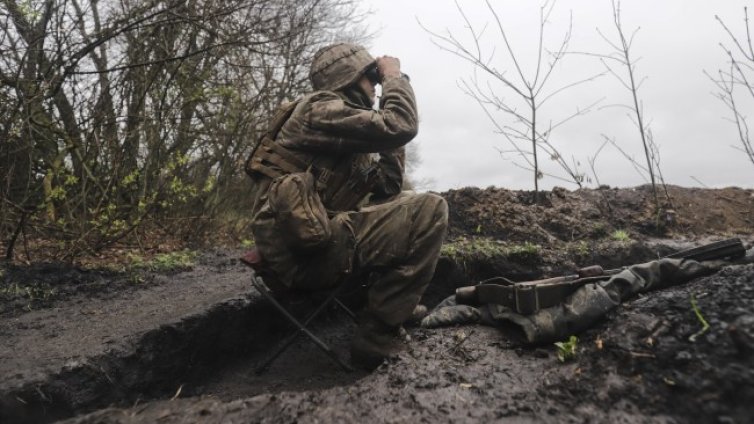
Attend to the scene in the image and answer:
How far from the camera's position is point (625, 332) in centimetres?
190

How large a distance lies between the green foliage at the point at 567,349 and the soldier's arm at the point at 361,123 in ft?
4.58

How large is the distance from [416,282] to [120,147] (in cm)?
501

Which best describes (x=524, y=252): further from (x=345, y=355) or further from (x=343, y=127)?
(x=343, y=127)

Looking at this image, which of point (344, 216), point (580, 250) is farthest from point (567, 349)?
point (580, 250)

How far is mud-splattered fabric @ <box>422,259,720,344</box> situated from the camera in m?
2.14

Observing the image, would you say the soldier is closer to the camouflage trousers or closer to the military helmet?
the camouflage trousers

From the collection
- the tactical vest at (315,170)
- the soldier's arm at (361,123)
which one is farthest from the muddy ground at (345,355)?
the soldier's arm at (361,123)

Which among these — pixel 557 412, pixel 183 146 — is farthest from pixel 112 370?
pixel 183 146

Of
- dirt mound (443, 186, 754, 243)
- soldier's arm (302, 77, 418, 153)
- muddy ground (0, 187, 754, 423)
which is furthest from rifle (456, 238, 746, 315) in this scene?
dirt mound (443, 186, 754, 243)

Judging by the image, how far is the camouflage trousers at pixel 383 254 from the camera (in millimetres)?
2539

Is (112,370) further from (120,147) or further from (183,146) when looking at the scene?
(183,146)

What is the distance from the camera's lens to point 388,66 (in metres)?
3.01

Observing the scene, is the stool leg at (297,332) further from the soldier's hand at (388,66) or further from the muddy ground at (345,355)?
the soldier's hand at (388,66)

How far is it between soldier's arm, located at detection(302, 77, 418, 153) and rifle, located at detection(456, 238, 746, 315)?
1.02m
